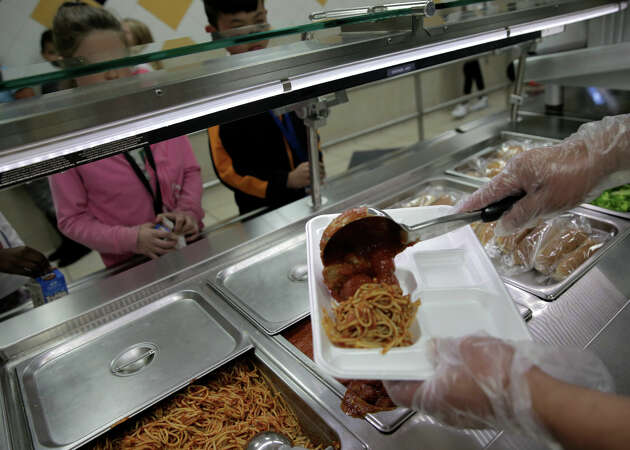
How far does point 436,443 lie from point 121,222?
76.6 inches

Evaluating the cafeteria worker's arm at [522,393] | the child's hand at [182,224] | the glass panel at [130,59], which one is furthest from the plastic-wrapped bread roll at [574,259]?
the child's hand at [182,224]

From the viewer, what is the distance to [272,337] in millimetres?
1409

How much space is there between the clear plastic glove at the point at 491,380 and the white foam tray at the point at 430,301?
5cm

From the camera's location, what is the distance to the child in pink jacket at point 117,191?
205 centimetres

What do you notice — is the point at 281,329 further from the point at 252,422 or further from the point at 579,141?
the point at 579,141

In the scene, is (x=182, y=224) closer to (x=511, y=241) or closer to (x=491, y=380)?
(x=511, y=241)

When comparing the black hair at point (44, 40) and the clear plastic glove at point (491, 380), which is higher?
the black hair at point (44, 40)

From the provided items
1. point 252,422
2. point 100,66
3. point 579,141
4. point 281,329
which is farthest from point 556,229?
point 100,66

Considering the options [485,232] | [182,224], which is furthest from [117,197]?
[485,232]

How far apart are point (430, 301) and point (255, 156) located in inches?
66.2

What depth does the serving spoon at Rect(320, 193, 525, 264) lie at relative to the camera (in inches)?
48.1

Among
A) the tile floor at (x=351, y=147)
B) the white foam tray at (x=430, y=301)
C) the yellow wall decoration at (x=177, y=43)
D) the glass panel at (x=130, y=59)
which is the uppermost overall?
the yellow wall decoration at (x=177, y=43)

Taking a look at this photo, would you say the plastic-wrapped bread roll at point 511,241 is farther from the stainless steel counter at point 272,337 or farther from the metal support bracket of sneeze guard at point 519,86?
the metal support bracket of sneeze guard at point 519,86

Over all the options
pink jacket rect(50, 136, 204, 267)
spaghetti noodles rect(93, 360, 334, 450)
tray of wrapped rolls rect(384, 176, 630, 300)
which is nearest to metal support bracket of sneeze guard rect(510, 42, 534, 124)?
tray of wrapped rolls rect(384, 176, 630, 300)
